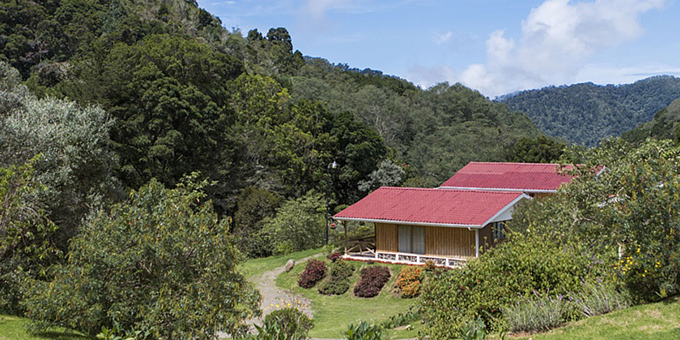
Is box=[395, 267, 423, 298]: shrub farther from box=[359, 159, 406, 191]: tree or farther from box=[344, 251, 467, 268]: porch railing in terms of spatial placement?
box=[359, 159, 406, 191]: tree

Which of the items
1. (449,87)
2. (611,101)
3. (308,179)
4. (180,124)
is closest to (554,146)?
(308,179)

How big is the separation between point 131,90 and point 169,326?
1046 inches

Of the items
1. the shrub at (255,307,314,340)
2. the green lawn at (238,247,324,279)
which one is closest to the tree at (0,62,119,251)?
the shrub at (255,307,314,340)

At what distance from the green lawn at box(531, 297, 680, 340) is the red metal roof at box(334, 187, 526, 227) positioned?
13.4m

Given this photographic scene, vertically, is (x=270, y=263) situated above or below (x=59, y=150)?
below

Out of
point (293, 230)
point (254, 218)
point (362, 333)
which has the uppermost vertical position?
point (254, 218)

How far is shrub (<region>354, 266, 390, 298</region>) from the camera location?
2447 centimetres

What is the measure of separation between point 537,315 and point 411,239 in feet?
51.5

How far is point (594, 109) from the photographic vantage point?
571ft

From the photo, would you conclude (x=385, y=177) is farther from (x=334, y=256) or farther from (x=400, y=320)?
(x=400, y=320)

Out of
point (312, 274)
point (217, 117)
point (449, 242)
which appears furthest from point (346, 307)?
point (217, 117)

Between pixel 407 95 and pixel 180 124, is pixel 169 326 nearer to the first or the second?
pixel 180 124

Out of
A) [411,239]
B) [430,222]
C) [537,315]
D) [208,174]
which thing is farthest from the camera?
[208,174]

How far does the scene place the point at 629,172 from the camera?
1242 cm
